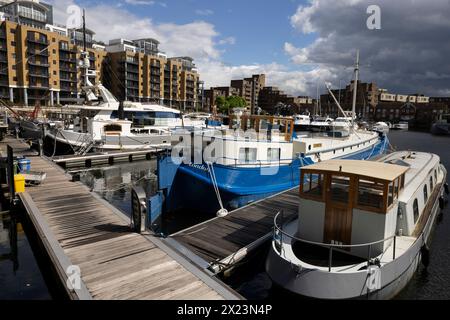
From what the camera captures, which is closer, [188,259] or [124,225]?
[188,259]

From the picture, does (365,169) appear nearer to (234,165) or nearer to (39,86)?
(234,165)

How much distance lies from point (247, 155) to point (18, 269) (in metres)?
11.9

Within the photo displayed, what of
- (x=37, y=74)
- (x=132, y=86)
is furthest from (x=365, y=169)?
(x=132, y=86)

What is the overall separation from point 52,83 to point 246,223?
298 feet

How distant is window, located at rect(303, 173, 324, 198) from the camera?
10012 millimetres

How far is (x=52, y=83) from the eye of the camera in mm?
87188

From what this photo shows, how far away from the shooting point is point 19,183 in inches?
667

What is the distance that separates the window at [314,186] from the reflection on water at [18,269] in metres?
8.91

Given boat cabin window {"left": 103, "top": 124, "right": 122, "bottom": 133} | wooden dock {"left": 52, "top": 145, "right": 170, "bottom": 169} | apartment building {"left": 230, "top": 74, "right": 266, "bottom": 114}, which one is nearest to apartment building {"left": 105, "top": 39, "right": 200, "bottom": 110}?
apartment building {"left": 230, "top": 74, "right": 266, "bottom": 114}

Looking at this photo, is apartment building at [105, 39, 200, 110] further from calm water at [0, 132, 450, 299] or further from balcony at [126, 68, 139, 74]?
calm water at [0, 132, 450, 299]

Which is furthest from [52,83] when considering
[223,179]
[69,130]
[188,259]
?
[188,259]

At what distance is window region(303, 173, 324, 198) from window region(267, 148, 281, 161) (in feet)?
27.9

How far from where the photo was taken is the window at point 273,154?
19.1m
